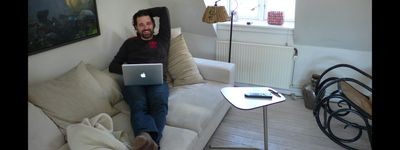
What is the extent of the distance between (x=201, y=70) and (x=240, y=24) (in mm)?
839

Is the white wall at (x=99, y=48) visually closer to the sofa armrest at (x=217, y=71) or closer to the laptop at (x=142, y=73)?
the laptop at (x=142, y=73)

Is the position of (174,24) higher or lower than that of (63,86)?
higher

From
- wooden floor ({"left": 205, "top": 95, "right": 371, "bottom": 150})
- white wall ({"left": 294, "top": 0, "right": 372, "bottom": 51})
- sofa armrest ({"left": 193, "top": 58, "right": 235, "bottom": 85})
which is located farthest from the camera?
sofa armrest ({"left": 193, "top": 58, "right": 235, "bottom": 85})

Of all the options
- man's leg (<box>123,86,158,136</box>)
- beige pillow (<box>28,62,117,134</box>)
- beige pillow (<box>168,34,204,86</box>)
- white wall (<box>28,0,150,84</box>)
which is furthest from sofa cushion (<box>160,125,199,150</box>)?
white wall (<box>28,0,150,84</box>)

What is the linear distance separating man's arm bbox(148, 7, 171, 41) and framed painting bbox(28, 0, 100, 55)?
0.52 m

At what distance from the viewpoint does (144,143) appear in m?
1.67

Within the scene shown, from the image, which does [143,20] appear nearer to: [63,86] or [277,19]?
[63,86]

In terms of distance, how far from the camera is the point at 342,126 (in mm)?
2684

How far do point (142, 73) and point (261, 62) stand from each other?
5.18ft

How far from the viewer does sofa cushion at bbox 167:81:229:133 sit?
2.11m

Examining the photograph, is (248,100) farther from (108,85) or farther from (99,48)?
(99,48)

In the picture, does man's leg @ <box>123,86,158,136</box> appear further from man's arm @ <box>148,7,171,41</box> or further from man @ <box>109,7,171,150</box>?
man's arm @ <box>148,7,171,41</box>

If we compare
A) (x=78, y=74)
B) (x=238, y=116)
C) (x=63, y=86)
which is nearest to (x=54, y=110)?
(x=63, y=86)

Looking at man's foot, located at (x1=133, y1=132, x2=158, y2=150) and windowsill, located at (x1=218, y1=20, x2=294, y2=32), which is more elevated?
windowsill, located at (x1=218, y1=20, x2=294, y2=32)
